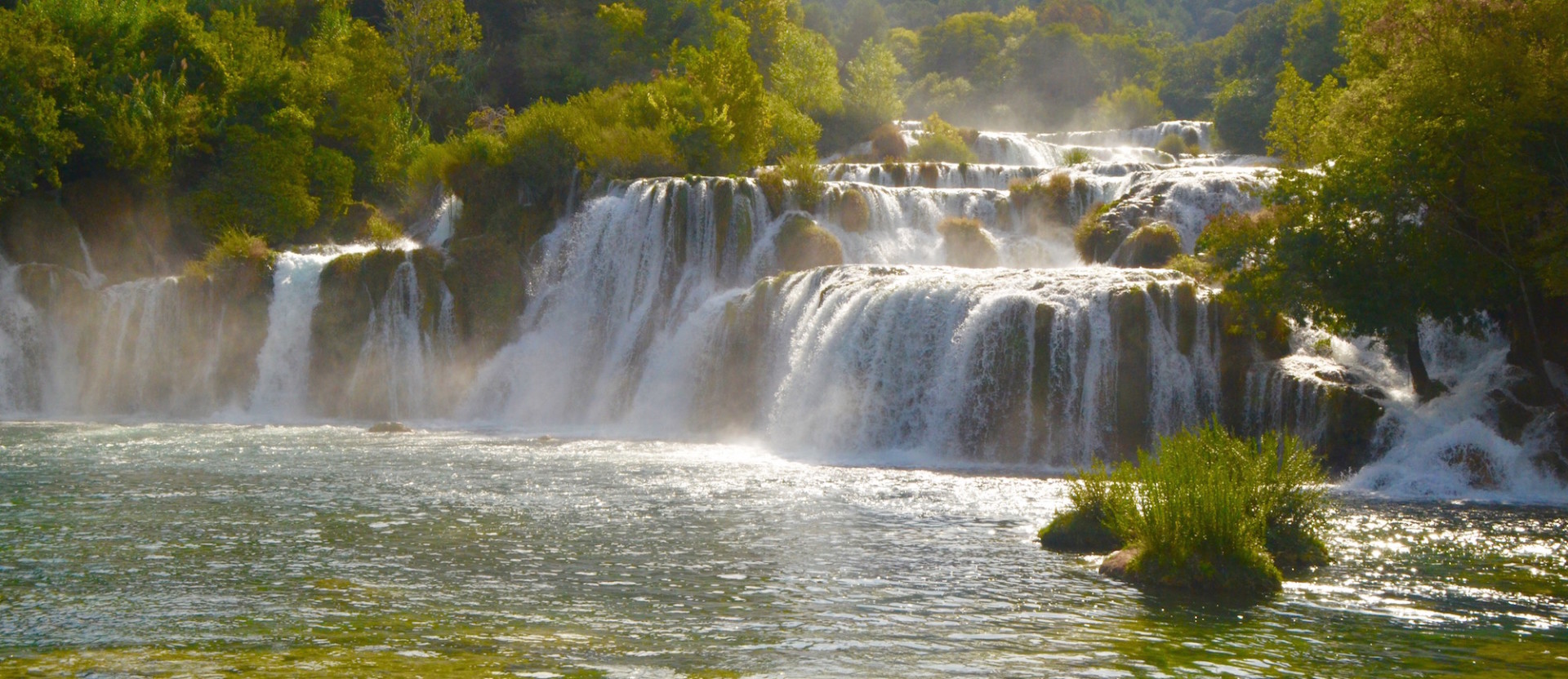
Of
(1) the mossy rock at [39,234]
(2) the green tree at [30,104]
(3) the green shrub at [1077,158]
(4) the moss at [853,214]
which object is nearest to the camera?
(4) the moss at [853,214]

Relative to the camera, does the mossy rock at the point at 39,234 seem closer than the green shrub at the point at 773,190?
No

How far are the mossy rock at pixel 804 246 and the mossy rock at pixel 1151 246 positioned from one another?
7.40m

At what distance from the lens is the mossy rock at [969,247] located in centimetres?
3594

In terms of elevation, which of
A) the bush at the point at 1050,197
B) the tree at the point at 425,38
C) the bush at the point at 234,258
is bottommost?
the bush at the point at 234,258

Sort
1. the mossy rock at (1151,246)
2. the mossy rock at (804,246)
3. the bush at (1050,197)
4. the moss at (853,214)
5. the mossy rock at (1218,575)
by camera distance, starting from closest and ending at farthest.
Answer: the mossy rock at (1218,575) < the mossy rock at (1151,246) < the mossy rock at (804,246) < the bush at (1050,197) < the moss at (853,214)

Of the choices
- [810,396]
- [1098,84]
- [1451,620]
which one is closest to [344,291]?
[810,396]

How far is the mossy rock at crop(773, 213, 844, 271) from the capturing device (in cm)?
3547

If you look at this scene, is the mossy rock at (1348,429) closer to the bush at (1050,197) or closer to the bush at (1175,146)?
the bush at (1050,197)

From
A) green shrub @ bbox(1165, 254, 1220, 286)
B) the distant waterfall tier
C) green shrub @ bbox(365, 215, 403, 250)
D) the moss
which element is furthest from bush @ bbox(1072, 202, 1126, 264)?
green shrub @ bbox(365, 215, 403, 250)

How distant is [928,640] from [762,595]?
2.32m

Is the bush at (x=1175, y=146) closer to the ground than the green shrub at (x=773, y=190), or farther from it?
farther from it

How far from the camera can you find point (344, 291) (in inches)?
1431

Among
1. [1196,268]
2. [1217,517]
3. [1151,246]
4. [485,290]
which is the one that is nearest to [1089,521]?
[1217,517]

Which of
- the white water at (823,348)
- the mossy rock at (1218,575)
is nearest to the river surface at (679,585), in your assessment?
the mossy rock at (1218,575)
